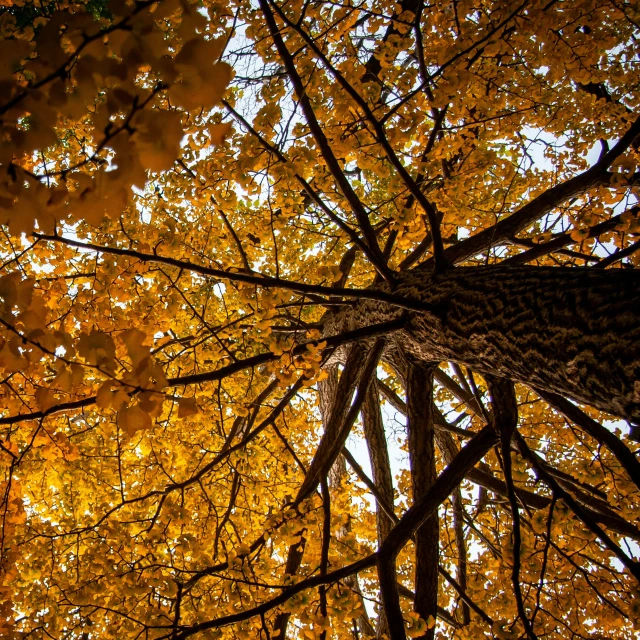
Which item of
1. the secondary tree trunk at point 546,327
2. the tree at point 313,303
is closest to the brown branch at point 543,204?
the tree at point 313,303

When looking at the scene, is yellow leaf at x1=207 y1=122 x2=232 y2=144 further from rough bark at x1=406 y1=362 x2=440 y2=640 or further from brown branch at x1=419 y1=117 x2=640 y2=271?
rough bark at x1=406 y1=362 x2=440 y2=640

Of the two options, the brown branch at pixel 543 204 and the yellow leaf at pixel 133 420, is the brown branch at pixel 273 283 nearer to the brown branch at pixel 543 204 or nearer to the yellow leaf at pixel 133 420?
the brown branch at pixel 543 204

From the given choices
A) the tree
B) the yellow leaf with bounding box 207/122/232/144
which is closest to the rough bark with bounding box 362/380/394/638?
the tree

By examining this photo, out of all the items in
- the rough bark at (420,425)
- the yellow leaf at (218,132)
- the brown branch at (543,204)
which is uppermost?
the brown branch at (543,204)

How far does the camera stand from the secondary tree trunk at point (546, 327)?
48.7 inches

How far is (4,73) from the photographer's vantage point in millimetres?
787

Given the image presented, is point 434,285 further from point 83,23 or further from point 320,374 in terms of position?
point 83,23

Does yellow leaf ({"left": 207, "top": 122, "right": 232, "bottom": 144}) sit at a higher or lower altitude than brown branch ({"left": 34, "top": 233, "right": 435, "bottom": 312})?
lower

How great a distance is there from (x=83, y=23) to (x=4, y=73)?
0.55 feet

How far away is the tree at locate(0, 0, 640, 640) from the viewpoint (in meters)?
0.86

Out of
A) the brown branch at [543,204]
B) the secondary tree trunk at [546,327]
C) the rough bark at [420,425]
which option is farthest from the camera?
the rough bark at [420,425]

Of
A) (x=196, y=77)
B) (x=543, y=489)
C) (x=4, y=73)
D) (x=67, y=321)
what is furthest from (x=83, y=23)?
(x=543, y=489)

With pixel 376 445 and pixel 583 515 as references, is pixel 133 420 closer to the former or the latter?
pixel 583 515

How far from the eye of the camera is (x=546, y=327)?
4.85ft
